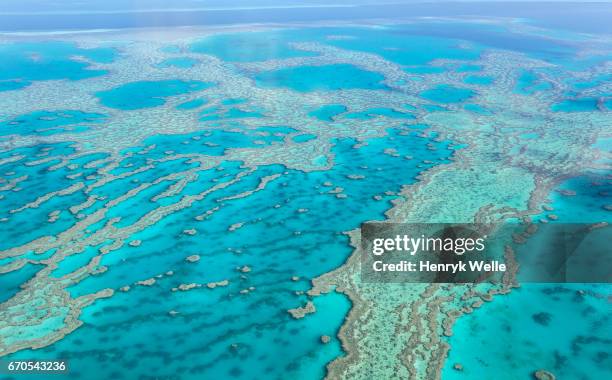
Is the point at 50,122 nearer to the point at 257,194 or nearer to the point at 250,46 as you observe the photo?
the point at 257,194

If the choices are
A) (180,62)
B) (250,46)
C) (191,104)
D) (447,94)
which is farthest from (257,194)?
(250,46)

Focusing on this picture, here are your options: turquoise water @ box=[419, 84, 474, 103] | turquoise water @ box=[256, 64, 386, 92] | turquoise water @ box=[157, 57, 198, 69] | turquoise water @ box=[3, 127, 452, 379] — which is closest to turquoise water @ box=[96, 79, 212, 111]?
turquoise water @ box=[157, 57, 198, 69]

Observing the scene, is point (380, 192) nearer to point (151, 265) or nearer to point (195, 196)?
point (195, 196)

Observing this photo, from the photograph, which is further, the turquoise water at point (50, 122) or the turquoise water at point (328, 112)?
the turquoise water at point (328, 112)

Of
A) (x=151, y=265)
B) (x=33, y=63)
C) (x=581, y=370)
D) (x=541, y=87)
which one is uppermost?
(x=33, y=63)

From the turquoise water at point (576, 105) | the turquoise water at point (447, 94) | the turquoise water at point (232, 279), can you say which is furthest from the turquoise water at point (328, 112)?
→ the turquoise water at point (576, 105)

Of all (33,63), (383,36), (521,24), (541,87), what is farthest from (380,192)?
(521,24)

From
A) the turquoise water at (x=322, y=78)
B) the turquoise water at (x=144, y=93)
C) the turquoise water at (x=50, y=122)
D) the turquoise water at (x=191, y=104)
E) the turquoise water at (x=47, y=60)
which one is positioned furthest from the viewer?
the turquoise water at (x=47, y=60)

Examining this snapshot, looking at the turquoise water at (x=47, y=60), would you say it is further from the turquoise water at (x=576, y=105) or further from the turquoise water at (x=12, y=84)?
the turquoise water at (x=576, y=105)
